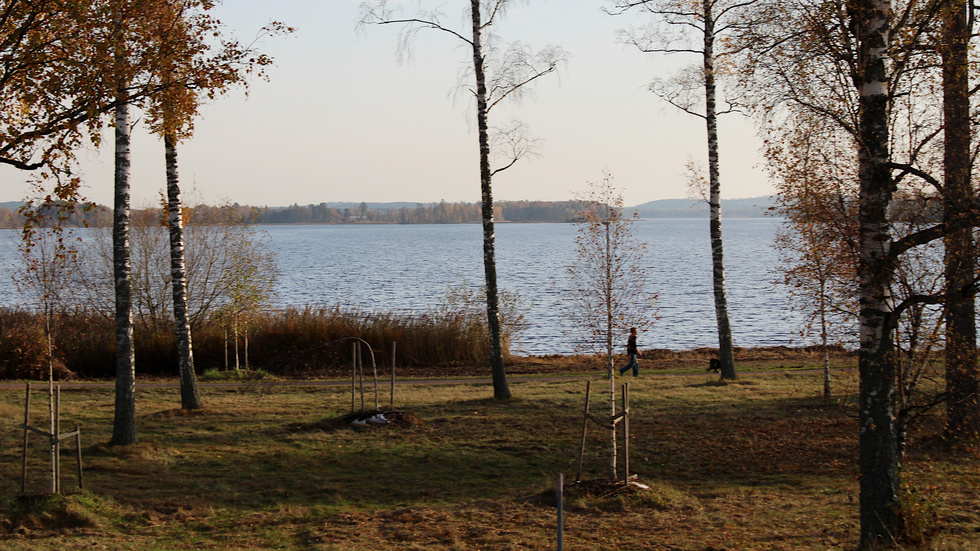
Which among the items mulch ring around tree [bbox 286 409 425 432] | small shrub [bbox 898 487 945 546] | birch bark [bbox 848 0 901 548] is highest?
birch bark [bbox 848 0 901 548]

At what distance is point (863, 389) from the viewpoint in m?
7.86

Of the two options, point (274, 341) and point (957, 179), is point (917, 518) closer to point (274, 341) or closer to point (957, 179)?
point (957, 179)

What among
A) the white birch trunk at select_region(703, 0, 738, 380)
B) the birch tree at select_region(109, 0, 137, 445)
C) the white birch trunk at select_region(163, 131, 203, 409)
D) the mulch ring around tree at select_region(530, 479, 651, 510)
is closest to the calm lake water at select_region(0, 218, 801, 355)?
the white birch trunk at select_region(703, 0, 738, 380)

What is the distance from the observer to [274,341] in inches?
1141

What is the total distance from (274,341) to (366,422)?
14938 mm

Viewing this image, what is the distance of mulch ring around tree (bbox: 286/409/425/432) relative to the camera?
15055mm

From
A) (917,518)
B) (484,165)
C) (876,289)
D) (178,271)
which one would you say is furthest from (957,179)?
(178,271)

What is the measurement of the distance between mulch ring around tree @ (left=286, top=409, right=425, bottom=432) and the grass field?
0.28ft

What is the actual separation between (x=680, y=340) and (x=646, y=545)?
32765 millimetres

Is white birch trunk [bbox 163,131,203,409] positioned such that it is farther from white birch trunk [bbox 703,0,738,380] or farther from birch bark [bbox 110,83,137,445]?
white birch trunk [bbox 703,0,738,380]

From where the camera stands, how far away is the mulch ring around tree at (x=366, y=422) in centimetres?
1505

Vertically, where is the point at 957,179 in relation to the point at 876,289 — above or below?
above

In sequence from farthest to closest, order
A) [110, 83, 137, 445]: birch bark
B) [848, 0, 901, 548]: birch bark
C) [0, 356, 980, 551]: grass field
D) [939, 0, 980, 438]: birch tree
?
[110, 83, 137, 445]: birch bark < [939, 0, 980, 438]: birch tree < [0, 356, 980, 551]: grass field < [848, 0, 901, 548]: birch bark

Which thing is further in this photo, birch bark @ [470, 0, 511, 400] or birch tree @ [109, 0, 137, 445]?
birch bark @ [470, 0, 511, 400]
